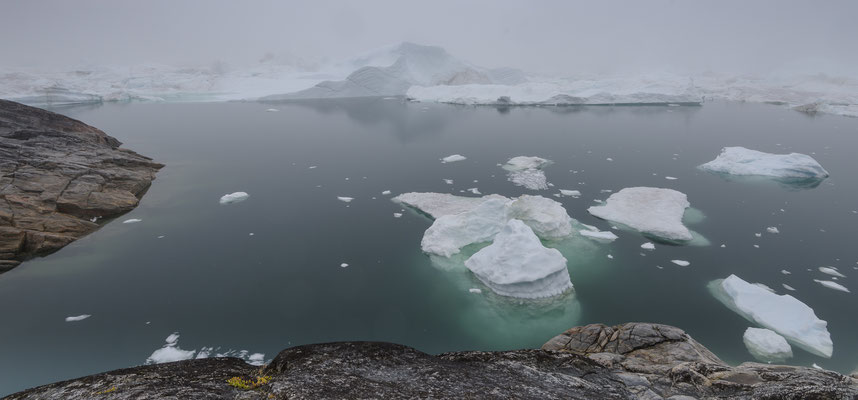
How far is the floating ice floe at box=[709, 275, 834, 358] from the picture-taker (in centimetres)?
742

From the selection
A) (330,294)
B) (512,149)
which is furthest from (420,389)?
(512,149)

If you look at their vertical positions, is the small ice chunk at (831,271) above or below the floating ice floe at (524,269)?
below

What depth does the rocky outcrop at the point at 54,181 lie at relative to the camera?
10.3 meters

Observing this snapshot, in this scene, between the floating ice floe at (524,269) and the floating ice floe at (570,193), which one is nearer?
the floating ice floe at (524,269)

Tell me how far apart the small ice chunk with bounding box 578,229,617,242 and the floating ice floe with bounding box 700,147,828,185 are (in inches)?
404

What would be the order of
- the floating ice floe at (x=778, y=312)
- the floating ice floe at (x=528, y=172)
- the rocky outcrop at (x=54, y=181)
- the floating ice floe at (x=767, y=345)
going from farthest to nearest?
the floating ice floe at (x=528, y=172) < the rocky outcrop at (x=54, y=181) < the floating ice floe at (x=778, y=312) < the floating ice floe at (x=767, y=345)

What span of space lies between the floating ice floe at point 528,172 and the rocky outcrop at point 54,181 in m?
14.5

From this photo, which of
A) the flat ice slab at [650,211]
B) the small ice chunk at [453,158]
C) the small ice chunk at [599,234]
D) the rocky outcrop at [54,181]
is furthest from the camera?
the small ice chunk at [453,158]

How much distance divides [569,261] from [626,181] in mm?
7933

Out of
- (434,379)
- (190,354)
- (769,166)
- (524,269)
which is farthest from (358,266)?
(769,166)

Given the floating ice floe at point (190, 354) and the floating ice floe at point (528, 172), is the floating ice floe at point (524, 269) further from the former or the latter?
the floating ice floe at point (528, 172)

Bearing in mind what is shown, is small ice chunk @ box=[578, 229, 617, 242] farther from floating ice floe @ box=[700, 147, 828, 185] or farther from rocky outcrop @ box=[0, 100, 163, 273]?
rocky outcrop @ box=[0, 100, 163, 273]

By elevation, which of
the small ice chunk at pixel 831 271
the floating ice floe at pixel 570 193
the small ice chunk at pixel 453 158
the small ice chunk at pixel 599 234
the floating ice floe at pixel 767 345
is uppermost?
the small ice chunk at pixel 453 158

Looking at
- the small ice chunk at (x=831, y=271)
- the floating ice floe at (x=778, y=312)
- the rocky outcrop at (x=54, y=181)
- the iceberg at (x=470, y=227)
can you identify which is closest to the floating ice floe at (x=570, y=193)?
the iceberg at (x=470, y=227)
